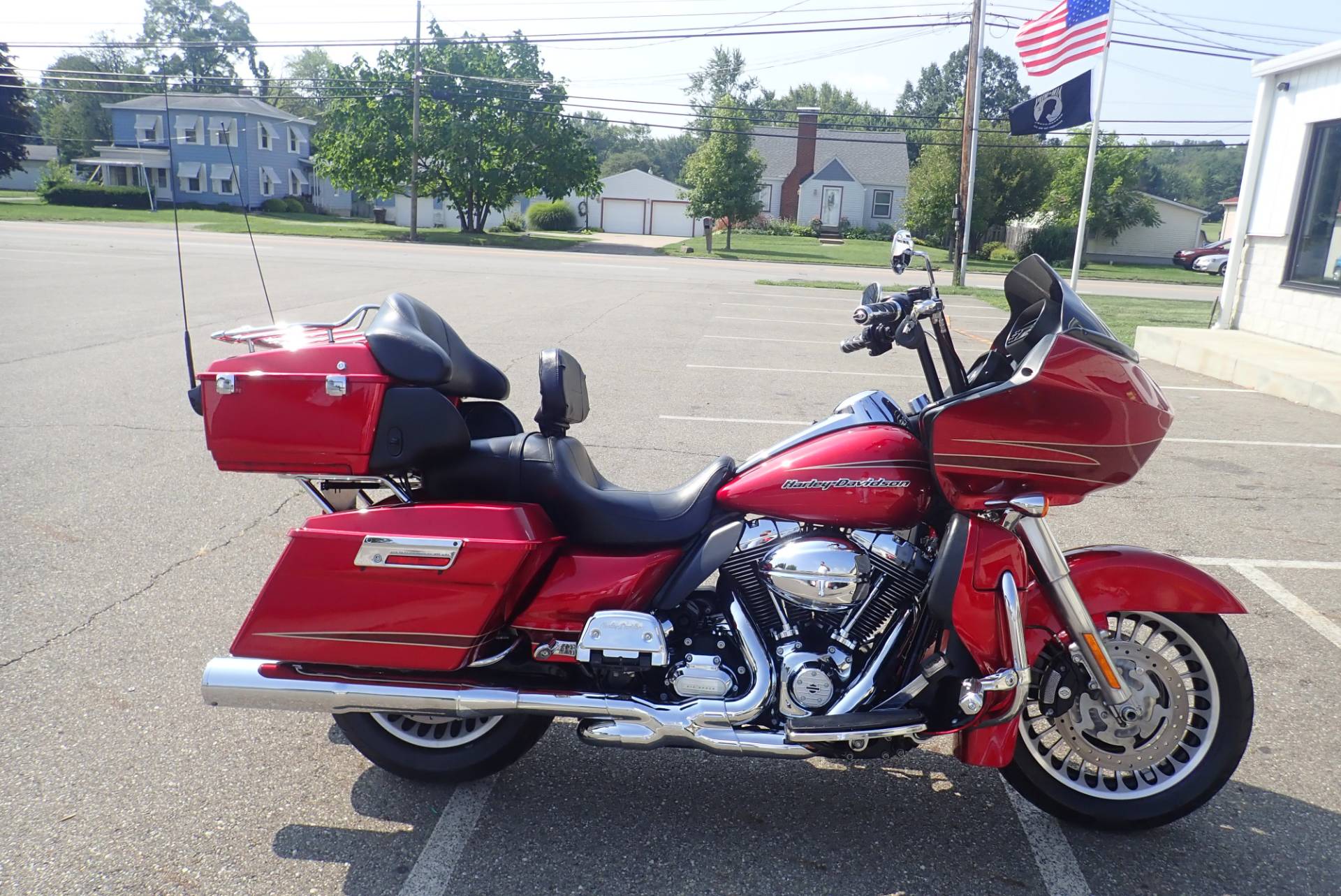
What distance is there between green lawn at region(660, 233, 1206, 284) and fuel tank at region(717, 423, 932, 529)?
29.8m

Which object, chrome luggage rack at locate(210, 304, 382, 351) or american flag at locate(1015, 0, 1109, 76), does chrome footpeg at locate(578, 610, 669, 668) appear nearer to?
chrome luggage rack at locate(210, 304, 382, 351)

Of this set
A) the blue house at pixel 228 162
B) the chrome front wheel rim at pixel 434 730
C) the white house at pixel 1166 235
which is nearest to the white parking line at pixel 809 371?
the chrome front wheel rim at pixel 434 730

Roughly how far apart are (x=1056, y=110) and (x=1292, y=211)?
531 centimetres

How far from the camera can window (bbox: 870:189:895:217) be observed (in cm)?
6056

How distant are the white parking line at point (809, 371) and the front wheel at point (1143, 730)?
815 centimetres

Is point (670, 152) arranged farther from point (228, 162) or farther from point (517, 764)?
point (517, 764)

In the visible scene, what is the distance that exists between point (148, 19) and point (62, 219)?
A: 63.4 meters

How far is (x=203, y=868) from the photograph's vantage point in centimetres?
280

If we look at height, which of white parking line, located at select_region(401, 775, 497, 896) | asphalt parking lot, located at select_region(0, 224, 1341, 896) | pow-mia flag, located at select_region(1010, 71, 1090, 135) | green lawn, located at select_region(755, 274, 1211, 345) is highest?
pow-mia flag, located at select_region(1010, 71, 1090, 135)

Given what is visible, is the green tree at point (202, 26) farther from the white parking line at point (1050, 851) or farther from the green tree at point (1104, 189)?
the white parking line at point (1050, 851)

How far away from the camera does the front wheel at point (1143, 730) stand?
3.02 metres

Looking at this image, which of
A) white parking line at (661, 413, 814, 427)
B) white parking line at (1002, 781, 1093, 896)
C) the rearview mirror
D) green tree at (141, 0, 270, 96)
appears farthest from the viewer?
green tree at (141, 0, 270, 96)

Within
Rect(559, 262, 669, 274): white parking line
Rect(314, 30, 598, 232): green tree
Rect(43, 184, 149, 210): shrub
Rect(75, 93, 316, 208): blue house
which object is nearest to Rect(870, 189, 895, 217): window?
Rect(314, 30, 598, 232): green tree

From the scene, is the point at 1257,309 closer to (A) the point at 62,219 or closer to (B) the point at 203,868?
(B) the point at 203,868
